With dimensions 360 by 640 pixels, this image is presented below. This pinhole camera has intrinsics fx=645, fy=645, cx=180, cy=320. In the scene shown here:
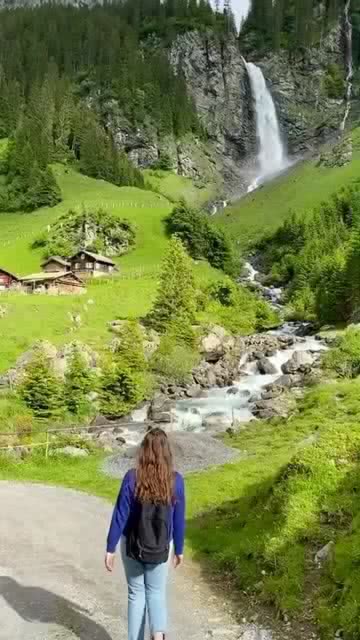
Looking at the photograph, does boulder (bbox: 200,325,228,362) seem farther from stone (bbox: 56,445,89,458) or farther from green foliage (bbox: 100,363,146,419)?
stone (bbox: 56,445,89,458)

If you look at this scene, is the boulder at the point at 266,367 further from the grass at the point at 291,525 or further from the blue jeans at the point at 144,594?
the blue jeans at the point at 144,594

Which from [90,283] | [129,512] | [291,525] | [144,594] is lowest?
[90,283]

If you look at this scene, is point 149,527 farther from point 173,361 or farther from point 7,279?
point 7,279

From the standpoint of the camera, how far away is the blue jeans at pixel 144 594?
1029 centimetres

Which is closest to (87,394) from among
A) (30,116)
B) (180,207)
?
(180,207)

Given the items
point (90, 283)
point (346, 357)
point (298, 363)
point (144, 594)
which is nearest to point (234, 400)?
point (298, 363)

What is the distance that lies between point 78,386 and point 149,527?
40.7 meters

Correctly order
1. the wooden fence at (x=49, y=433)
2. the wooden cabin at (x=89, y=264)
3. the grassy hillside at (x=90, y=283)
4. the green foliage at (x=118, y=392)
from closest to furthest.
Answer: the wooden fence at (x=49, y=433) → the green foliage at (x=118, y=392) → the grassy hillside at (x=90, y=283) → the wooden cabin at (x=89, y=264)

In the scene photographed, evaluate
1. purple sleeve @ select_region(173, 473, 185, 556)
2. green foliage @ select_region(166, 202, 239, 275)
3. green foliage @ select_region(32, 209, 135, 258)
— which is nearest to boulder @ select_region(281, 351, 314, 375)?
purple sleeve @ select_region(173, 473, 185, 556)

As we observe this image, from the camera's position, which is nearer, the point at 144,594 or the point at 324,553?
→ the point at 144,594

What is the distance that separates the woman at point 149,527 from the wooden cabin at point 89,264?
99934 mm

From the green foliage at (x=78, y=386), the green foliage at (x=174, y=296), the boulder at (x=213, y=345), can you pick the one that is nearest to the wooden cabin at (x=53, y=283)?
the green foliage at (x=174, y=296)

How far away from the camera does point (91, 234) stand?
12744 cm

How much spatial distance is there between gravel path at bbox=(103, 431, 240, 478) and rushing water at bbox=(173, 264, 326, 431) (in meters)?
7.14
